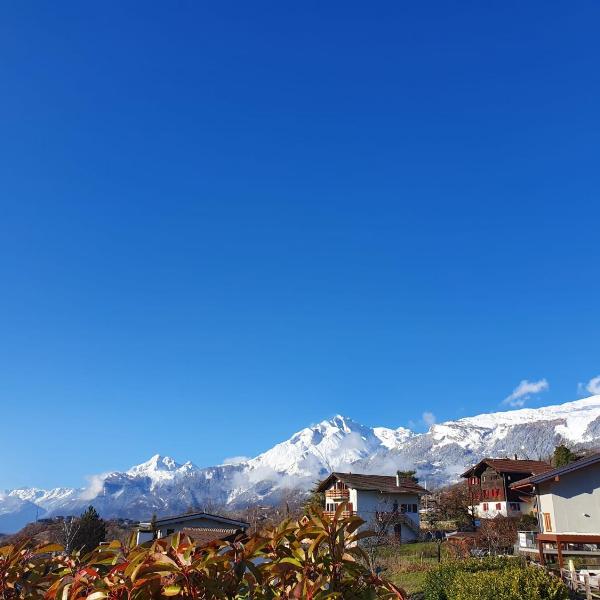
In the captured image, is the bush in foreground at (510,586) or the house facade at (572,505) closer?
the bush in foreground at (510,586)

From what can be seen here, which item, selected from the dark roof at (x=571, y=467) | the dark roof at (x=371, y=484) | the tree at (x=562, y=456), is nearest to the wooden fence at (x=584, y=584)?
the dark roof at (x=571, y=467)

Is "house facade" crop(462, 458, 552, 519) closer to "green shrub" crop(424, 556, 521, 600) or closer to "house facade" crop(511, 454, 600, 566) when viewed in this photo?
"house facade" crop(511, 454, 600, 566)

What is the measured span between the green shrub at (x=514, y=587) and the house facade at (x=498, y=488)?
156 ft

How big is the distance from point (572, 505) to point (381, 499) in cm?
3406

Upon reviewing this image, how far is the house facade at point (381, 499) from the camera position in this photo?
196 ft

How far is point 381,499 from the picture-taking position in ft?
203

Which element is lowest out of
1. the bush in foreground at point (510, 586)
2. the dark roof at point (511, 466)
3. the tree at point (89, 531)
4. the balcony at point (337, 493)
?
the tree at point (89, 531)

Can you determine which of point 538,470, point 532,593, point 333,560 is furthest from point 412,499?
point 333,560

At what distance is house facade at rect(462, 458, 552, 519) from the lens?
62287mm

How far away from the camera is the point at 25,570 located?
11.5 ft

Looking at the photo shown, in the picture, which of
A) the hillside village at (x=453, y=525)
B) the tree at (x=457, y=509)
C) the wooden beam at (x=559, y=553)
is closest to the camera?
the hillside village at (x=453, y=525)

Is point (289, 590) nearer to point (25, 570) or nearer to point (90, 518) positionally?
point (25, 570)

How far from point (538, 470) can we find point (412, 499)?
50.4 ft

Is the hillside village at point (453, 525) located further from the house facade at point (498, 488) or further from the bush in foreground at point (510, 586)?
the bush in foreground at point (510, 586)
